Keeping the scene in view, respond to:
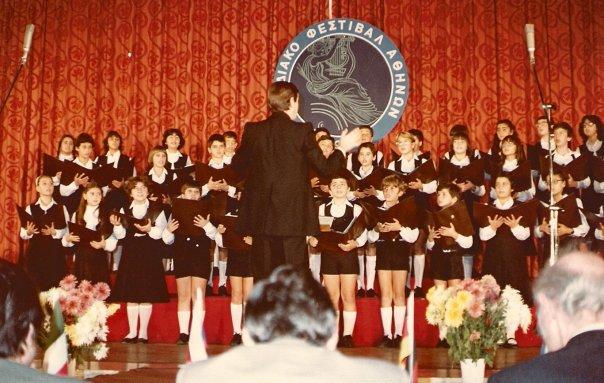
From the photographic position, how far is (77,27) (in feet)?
26.2

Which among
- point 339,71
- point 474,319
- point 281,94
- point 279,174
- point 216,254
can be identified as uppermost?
point 339,71

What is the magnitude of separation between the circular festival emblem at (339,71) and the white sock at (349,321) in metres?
2.74

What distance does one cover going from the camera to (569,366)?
1426 millimetres

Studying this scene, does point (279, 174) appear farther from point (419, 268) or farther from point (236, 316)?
point (419, 268)

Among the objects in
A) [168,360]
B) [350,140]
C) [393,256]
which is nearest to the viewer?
[350,140]

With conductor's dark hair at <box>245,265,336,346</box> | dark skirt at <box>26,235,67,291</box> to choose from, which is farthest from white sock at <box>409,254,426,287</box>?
conductor's dark hair at <box>245,265,336,346</box>

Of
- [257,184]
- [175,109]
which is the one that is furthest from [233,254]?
[175,109]

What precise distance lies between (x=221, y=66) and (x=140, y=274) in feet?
9.66

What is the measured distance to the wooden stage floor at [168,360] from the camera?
14.0 ft

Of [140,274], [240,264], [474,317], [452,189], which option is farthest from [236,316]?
[474,317]

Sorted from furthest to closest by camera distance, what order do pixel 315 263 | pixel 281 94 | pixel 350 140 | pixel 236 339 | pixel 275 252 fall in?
pixel 315 263, pixel 236 339, pixel 275 252, pixel 281 94, pixel 350 140

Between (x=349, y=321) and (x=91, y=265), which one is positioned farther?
(x=91, y=265)

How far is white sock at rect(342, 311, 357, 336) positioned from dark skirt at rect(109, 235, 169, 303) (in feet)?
4.41

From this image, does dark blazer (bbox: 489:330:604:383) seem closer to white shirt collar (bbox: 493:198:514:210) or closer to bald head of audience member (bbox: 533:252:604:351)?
bald head of audience member (bbox: 533:252:604:351)
